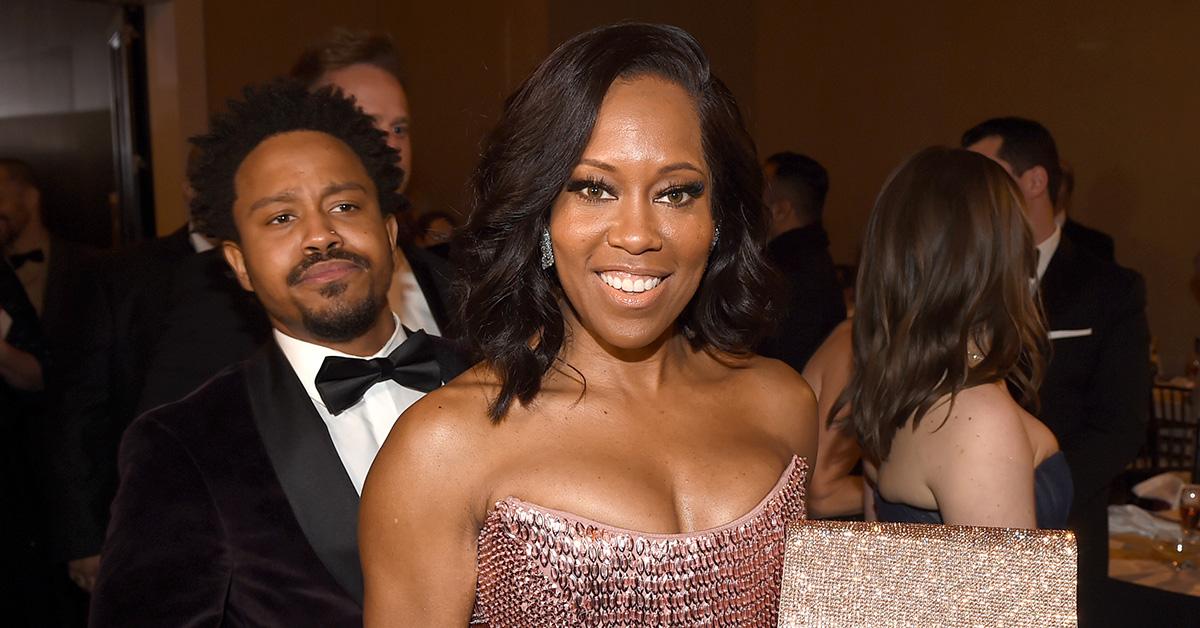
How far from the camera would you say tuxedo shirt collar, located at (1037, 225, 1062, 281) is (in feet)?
11.3

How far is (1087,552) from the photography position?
117 inches

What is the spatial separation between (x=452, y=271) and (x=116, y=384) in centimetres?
109

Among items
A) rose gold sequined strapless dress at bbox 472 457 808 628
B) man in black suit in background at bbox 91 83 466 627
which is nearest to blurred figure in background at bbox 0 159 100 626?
man in black suit in background at bbox 91 83 466 627

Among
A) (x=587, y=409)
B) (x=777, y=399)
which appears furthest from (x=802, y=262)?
(x=587, y=409)

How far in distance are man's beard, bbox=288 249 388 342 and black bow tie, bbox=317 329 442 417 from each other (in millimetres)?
78

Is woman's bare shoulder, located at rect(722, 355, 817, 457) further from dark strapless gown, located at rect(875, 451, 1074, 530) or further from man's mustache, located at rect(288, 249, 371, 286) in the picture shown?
man's mustache, located at rect(288, 249, 371, 286)

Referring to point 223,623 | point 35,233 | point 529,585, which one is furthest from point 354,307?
point 35,233

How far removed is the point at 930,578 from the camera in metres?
1.07

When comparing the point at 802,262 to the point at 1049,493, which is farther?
the point at 802,262

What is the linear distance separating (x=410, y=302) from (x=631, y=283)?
4.97 ft

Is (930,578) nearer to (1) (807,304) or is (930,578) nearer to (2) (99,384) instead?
(2) (99,384)

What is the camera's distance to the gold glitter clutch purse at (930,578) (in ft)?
3.47

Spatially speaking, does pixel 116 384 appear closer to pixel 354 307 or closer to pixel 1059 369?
pixel 354 307

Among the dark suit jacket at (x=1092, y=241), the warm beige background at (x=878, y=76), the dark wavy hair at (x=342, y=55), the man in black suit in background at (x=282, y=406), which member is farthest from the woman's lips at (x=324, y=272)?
the warm beige background at (x=878, y=76)
